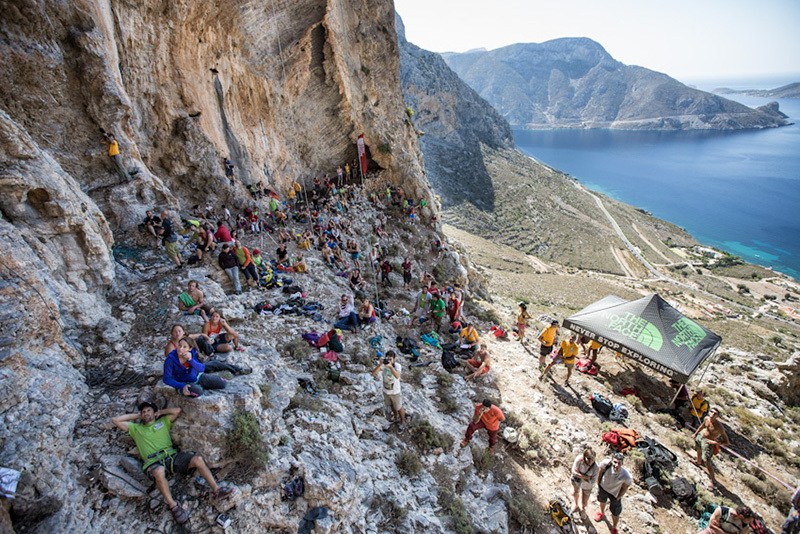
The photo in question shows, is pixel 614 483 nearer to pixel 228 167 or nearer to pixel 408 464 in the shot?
pixel 408 464

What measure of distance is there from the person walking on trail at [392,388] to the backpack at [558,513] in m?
2.90

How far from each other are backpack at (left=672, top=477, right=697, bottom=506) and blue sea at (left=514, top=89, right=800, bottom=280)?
8825 cm

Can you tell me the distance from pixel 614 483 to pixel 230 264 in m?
9.18

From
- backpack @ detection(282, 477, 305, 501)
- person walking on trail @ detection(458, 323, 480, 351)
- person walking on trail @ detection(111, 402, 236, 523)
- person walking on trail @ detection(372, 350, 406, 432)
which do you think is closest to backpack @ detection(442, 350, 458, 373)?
person walking on trail @ detection(458, 323, 480, 351)

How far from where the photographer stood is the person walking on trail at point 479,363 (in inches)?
332

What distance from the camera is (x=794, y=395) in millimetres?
12281

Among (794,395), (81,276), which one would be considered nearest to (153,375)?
(81,276)

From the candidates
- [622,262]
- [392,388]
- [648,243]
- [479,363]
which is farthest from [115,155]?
[648,243]

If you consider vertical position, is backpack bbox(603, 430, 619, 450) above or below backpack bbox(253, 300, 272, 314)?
below

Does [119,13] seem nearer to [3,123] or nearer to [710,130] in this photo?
[3,123]

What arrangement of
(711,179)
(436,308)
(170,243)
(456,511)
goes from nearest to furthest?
(456,511) < (170,243) < (436,308) < (711,179)

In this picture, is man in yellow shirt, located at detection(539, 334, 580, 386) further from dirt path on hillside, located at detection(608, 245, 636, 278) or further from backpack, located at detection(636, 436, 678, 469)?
dirt path on hillside, located at detection(608, 245, 636, 278)

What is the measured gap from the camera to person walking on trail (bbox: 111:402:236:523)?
166 inches

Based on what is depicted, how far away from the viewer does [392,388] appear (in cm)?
638
